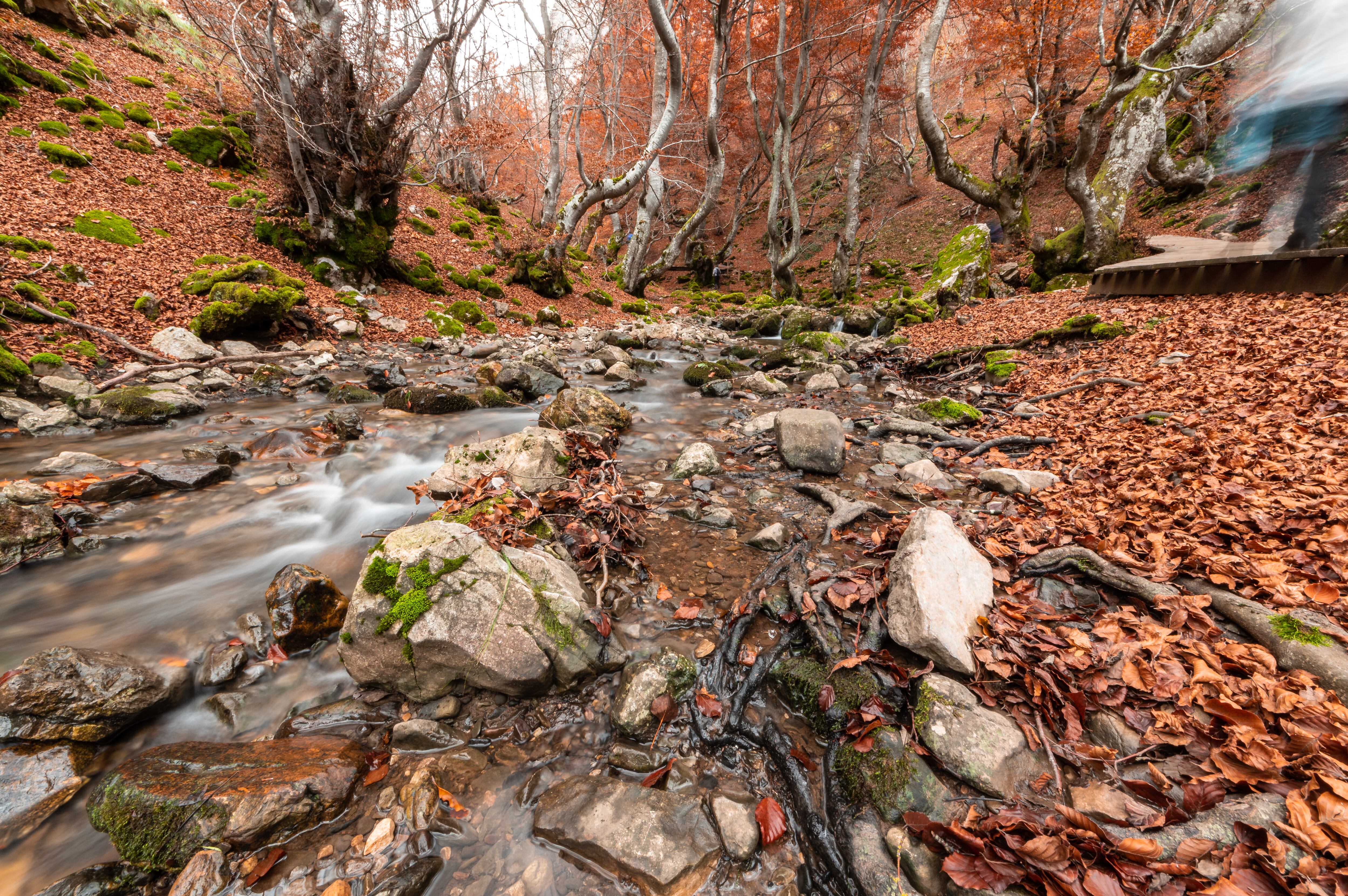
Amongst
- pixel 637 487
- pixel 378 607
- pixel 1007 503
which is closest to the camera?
pixel 378 607

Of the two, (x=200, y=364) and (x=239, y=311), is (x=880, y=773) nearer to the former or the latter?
(x=200, y=364)

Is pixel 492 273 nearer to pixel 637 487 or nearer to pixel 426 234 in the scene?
pixel 426 234

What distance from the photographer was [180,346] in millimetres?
7363

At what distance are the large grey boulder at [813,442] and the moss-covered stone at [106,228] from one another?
1276cm

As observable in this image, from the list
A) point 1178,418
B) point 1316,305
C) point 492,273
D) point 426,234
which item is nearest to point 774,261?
point 492,273

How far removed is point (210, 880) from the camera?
1882mm

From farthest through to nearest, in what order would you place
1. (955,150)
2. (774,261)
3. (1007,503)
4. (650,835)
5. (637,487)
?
(955,150)
(774,261)
(637,487)
(1007,503)
(650,835)

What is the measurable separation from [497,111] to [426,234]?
10.5 metres

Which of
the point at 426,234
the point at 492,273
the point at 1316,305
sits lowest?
the point at 1316,305

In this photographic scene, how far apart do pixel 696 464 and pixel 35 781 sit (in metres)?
4.81

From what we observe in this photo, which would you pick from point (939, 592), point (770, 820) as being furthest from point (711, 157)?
point (770, 820)

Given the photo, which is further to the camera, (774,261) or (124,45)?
(774,261)

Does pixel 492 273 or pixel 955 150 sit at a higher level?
pixel 955 150

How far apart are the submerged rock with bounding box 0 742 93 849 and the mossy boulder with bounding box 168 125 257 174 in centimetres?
1696
